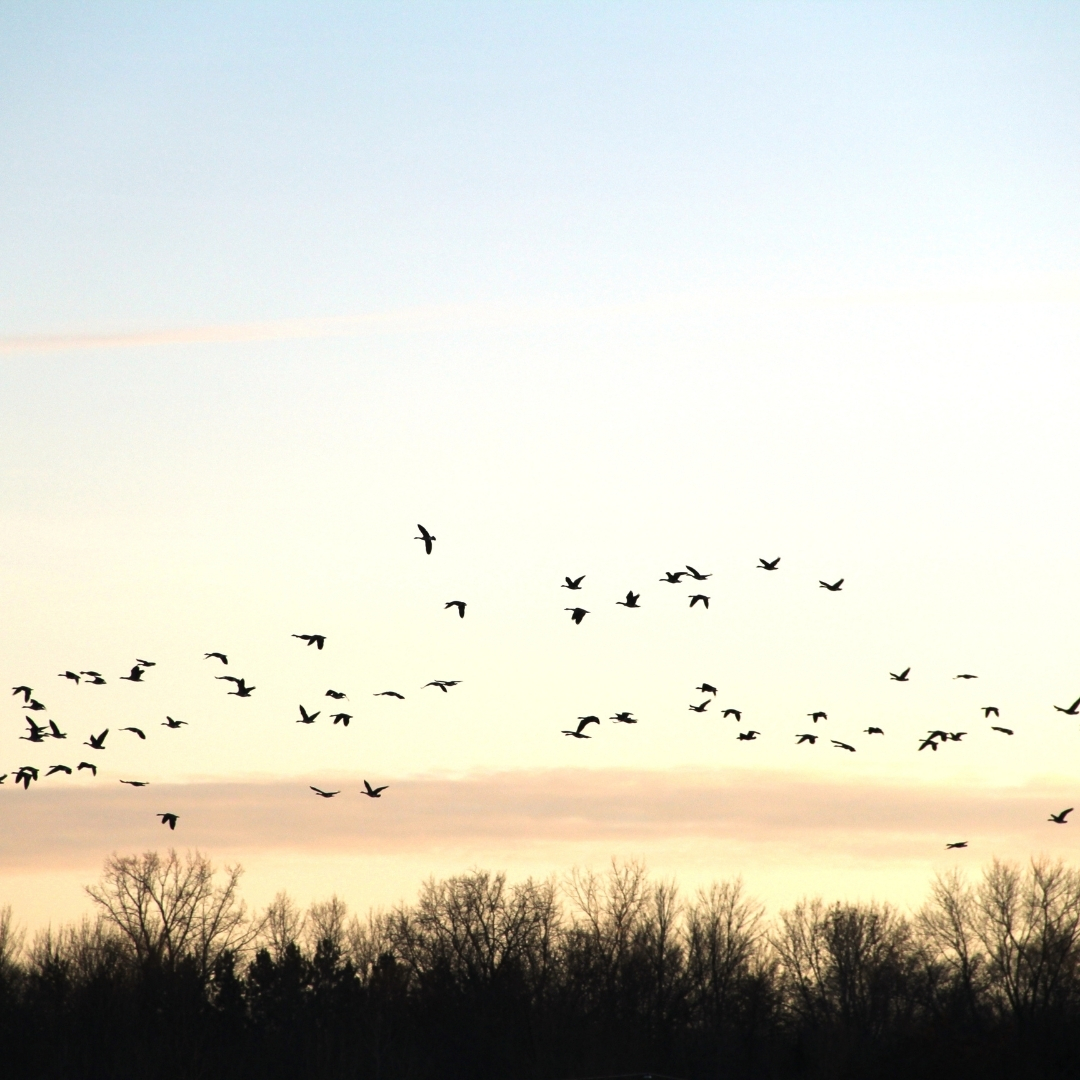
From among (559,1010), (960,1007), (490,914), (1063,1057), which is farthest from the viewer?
(490,914)

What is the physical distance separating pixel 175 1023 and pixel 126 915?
12290 millimetres

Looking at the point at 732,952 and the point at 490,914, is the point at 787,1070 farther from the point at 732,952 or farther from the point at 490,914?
the point at 490,914

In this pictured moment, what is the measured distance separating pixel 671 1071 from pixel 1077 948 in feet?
65.4

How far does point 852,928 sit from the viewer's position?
9906 cm

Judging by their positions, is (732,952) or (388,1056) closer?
(388,1056)

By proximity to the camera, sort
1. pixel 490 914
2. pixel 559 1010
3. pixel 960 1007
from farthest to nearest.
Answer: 1. pixel 490 914
2. pixel 559 1010
3. pixel 960 1007

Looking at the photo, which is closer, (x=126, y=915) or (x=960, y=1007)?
(x=960, y=1007)

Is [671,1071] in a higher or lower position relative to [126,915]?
lower

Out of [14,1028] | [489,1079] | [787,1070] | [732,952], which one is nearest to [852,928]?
[732,952]

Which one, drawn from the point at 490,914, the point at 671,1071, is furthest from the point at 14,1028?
the point at 671,1071

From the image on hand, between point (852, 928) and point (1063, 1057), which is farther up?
point (852, 928)

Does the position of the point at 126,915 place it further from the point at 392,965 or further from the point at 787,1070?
the point at 787,1070

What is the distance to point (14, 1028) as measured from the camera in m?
83.5

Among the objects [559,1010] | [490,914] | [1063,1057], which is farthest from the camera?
[490,914]
